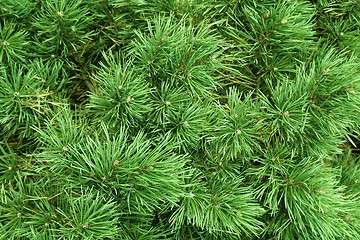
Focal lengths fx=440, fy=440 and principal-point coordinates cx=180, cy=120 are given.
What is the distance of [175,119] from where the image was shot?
2.82ft

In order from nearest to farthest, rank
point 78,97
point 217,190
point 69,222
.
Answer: point 69,222 < point 217,190 < point 78,97

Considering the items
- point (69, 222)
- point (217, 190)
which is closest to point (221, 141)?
point (217, 190)

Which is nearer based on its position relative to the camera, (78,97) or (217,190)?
(217,190)

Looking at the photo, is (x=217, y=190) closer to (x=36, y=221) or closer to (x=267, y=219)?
(x=267, y=219)

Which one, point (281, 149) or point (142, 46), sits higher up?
point (142, 46)

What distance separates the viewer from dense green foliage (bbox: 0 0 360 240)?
0.82 meters

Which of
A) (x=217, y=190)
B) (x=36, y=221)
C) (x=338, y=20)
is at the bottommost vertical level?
(x=36, y=221)

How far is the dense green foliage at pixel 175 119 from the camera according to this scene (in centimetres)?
82

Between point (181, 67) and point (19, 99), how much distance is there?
13.1 inches

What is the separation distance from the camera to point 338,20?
3.30 feet

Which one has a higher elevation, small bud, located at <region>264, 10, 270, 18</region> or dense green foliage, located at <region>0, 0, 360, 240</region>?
small bud, located at <region>264, 10, 270, 18</region>

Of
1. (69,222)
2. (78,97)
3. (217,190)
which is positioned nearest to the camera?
(69,222)

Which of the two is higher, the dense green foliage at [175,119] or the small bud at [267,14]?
the small bud at [267,14]

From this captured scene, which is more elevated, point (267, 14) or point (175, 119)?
point (267, 14)
